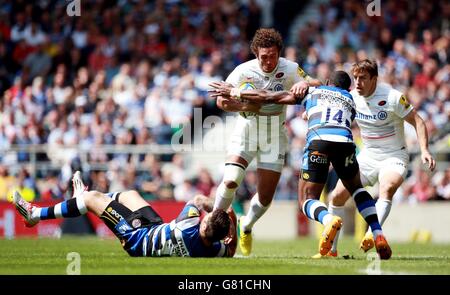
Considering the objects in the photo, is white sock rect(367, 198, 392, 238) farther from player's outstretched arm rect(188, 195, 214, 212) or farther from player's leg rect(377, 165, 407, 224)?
player's outstretched arm rect(188, 195, 214, 212)

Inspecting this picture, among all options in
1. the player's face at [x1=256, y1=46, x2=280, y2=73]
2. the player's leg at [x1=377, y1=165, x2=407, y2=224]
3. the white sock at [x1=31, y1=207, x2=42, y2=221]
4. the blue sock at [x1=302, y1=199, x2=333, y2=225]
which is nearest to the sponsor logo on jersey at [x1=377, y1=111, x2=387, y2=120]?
the player's leg at [x1=377, y1=165, x2=407, y2=224]

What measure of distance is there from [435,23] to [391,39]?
4.22 feet

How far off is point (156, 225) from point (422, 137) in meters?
3.72

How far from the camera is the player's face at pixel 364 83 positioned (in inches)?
525

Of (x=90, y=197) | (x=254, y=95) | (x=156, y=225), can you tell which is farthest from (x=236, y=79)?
(x=90, y=197)

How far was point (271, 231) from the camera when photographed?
22.7m

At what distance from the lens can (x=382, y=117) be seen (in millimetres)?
13789

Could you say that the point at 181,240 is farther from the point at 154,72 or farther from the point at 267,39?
the point at 154,72

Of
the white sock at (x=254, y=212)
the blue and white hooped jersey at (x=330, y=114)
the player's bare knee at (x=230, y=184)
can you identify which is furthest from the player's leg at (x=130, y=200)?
the blue and white hooped jersey at (x=330, y=114)

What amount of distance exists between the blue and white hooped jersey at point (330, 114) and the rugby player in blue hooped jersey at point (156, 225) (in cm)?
147

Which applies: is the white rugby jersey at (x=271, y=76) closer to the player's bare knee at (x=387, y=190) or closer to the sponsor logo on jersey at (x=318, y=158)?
the sponsor logo on jersey at (x=318, y=158)

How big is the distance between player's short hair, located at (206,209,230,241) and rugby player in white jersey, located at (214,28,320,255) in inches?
67.7

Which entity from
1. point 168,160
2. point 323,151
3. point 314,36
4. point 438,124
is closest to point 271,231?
point 168,160
